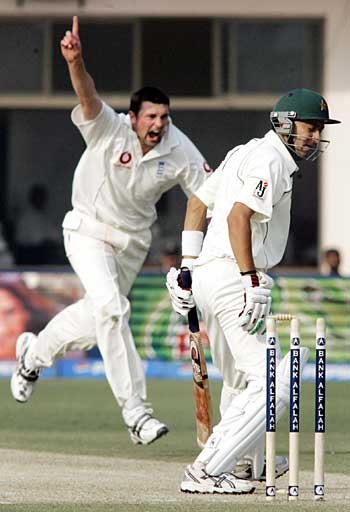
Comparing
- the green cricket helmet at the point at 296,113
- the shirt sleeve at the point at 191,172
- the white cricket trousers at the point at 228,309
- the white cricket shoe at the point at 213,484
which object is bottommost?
the white cricket shoe at the point at 213,484

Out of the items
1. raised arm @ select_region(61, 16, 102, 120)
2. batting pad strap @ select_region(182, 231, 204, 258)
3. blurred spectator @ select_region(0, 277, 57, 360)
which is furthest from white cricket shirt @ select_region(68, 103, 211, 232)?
blurred spectator @ select_region(0, 277, 57, 360)

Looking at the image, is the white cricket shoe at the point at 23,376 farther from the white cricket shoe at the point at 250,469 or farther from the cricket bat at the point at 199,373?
the white cricket shoe at the point at 250,469

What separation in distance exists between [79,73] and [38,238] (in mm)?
9961

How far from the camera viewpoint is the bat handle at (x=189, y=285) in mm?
7066

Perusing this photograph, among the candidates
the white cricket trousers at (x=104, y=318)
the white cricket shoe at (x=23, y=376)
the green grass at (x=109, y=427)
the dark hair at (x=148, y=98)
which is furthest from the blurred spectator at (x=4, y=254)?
the dark hair at (x=148, y=98)

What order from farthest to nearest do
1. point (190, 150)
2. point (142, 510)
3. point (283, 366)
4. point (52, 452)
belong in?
point (190, 150), point (52, 452), point (283, 366), point (142, 510)

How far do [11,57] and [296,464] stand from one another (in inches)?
498

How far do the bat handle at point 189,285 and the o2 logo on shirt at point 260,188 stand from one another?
0.77m

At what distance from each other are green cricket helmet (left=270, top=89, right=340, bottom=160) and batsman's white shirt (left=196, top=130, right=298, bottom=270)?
0.06 m

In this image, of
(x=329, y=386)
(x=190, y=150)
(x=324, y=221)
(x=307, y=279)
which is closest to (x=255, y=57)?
(x=324, y=221)

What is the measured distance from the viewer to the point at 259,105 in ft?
59.7

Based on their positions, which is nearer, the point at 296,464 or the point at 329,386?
the point at 296,464

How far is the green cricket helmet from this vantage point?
6.69 m

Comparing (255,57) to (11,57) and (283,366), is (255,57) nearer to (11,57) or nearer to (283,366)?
(11,57)
